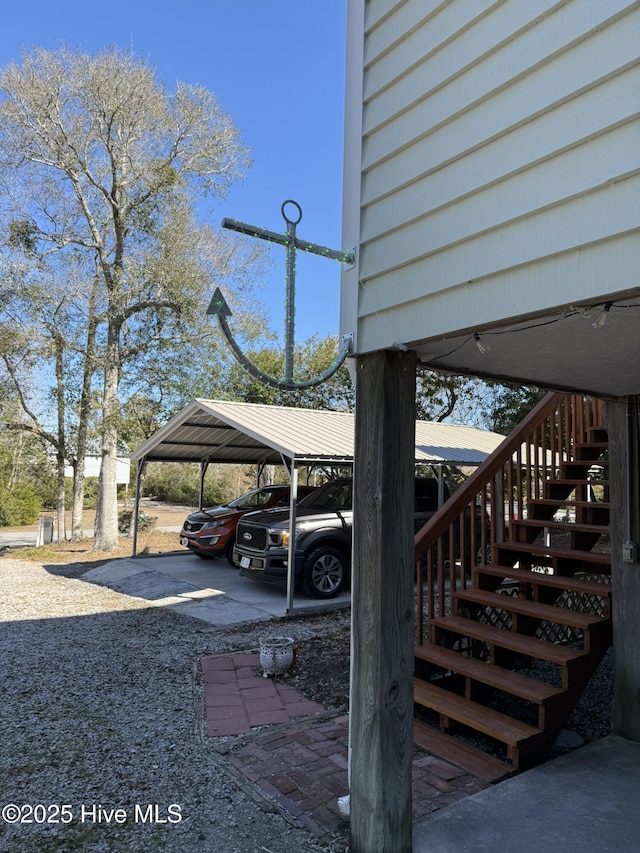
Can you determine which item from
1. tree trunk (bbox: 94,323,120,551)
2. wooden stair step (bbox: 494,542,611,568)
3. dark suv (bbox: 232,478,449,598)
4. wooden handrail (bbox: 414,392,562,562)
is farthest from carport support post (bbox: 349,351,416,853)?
tree trunk (bbox: 94,323,120,551)

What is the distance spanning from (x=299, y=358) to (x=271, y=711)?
15.5 meters

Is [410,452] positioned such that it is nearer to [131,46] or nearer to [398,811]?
[398,811]

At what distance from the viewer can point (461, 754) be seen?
334 cm

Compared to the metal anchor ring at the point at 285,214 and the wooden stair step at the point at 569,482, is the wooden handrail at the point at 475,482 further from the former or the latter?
the metal anchor ring at the point at 285,214

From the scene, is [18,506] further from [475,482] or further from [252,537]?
[475,482]

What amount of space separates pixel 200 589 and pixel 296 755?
5502mm

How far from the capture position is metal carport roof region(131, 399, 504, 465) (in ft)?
26.1

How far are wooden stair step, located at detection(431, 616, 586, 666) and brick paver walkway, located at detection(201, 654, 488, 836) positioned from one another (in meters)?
0.81

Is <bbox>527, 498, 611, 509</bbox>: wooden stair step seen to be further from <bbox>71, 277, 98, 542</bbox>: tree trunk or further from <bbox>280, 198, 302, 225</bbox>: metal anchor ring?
<bbox>71, 277, 98, 542</bbox>: tree trunk

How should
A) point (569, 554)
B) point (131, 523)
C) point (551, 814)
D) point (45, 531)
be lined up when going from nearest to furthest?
point (551, 814), point (569, 554), point (45, 531), point (131, 523)

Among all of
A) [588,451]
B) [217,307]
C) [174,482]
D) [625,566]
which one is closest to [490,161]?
[217,307]

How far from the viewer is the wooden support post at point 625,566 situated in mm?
3508

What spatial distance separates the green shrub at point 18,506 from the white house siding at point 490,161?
2054 cm

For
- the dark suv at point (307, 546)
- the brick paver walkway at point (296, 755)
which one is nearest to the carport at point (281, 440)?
the dark suv at point (307, 546)
